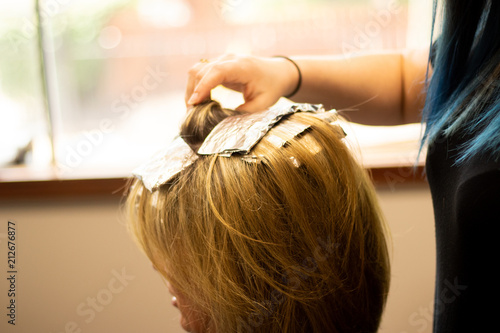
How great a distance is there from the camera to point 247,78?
2.52ft

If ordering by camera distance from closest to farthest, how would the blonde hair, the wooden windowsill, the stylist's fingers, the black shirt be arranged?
the black shirt → the blonde hair → the stylist's fingers → the wooden windowsill

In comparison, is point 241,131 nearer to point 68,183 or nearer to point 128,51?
point 68,183

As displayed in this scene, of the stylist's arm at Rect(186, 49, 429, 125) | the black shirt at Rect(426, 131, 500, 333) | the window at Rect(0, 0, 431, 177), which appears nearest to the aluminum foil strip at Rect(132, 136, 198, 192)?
the stylist's arm at Rect(186, 49, 429, 125)

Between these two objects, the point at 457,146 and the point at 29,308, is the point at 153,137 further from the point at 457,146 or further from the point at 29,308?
the point at 457,146

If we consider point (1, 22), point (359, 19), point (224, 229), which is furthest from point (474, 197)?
point (1, 22)

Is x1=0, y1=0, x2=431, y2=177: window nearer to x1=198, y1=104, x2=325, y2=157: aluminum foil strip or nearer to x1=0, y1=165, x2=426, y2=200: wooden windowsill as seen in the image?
x1=0, y1=165, x2=426, y2=200: wooden windowsill

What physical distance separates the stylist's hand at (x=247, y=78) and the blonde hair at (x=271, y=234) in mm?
139

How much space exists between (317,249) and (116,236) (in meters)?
1.03

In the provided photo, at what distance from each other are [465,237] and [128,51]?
141 centimetres

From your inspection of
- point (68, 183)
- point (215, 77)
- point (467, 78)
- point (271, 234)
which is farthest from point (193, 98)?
point (68, 183)

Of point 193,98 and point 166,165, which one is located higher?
point 193,98

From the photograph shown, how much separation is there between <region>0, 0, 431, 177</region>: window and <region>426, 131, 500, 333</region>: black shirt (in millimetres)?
1059

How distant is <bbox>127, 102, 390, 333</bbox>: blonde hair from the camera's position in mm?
609

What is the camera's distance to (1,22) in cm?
153
